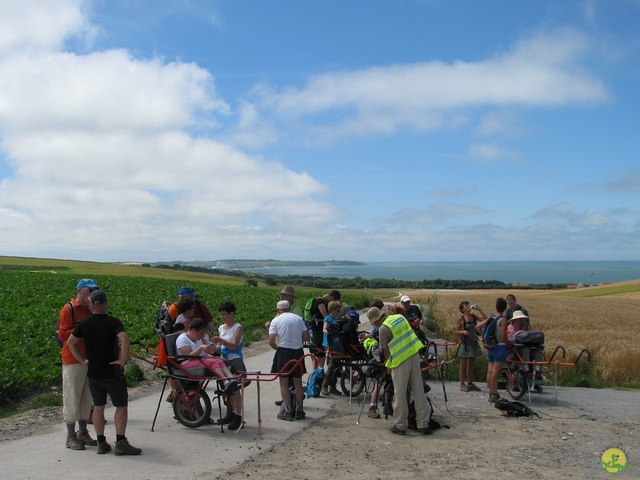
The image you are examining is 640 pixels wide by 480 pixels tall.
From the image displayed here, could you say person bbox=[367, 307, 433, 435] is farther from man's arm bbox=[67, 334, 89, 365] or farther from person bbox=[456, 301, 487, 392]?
man's arm bbox=[67, 334, 89, 365]

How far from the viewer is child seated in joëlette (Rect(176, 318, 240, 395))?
8730 millimetres

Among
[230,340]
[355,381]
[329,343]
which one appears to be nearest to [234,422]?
[230,340]

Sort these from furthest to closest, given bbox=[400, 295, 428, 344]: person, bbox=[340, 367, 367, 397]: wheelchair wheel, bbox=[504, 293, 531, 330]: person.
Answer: bbox=[400, 295, 428, 344]: person < bbox=[504, 293, 531, 330]: person < bbox=[340, 367, 367, 397]: wheelchair wheel

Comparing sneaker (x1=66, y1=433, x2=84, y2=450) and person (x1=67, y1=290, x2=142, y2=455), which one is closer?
person (x1=67, y1=290, x2=142, y2=455)

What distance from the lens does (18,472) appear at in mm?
6797

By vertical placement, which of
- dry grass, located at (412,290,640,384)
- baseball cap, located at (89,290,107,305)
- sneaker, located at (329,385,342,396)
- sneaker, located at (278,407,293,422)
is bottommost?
dry grass, located at (412,290,640,384)

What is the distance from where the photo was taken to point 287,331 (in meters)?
9.56

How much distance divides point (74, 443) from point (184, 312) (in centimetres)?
264

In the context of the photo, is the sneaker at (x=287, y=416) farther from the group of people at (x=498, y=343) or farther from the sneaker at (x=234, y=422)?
the group of people at (x=498, y=343)

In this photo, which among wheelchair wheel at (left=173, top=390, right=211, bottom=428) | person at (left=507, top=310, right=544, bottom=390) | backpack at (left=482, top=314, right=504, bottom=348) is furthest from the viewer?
person at (left=507, top=310, right=544, bottom=390)

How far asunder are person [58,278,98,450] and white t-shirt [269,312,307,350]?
8.91 ft

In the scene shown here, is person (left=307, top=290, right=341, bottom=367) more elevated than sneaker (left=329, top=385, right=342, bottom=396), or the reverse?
person (left=307, top=290, right=341, bottom=367)

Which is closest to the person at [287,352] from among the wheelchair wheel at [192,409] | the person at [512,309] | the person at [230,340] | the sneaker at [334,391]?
the person at [230,340]

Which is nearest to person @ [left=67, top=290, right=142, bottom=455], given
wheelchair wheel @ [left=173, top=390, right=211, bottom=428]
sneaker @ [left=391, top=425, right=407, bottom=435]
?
wheelchair wheel @ [left=173, top=390, right=211, bottom=428]
